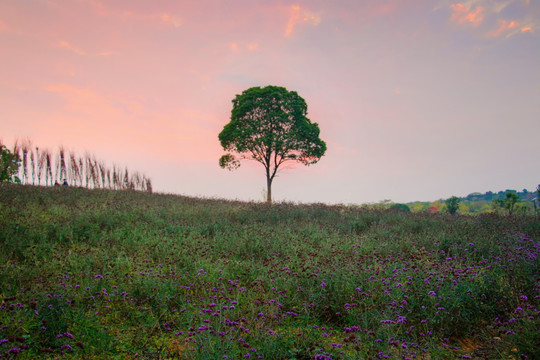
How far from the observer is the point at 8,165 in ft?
77.5

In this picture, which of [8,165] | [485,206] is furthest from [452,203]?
[8,165]

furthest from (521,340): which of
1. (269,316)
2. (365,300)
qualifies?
(269,316)

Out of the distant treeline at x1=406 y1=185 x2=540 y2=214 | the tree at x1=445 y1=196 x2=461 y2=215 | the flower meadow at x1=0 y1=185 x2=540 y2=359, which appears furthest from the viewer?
the tree at x1=445 y1=196 x2=461 y2=215

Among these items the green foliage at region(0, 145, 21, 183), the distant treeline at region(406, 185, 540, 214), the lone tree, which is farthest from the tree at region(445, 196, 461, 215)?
the green foliage at region(0, 145, 21, 183)

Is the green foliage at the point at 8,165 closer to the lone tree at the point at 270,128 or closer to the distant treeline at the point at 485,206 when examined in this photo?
the lone tree at the point at 270,128

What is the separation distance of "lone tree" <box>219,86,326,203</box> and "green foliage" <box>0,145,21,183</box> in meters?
15.7

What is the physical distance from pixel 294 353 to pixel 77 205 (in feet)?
36.9

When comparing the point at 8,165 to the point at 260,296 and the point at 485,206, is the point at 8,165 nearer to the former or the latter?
the point at 260,296

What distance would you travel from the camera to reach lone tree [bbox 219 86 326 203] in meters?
26.7

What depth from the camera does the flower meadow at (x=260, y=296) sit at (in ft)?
12.1

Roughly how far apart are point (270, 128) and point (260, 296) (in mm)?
22873

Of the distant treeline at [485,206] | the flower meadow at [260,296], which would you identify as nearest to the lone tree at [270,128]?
the distant treeline at [485,206]

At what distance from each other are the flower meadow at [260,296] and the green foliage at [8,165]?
17.7 metres

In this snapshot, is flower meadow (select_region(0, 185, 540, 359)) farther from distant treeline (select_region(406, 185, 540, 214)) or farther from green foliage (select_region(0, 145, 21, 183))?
green foliage (select_region(0, 145, 21, 183))
